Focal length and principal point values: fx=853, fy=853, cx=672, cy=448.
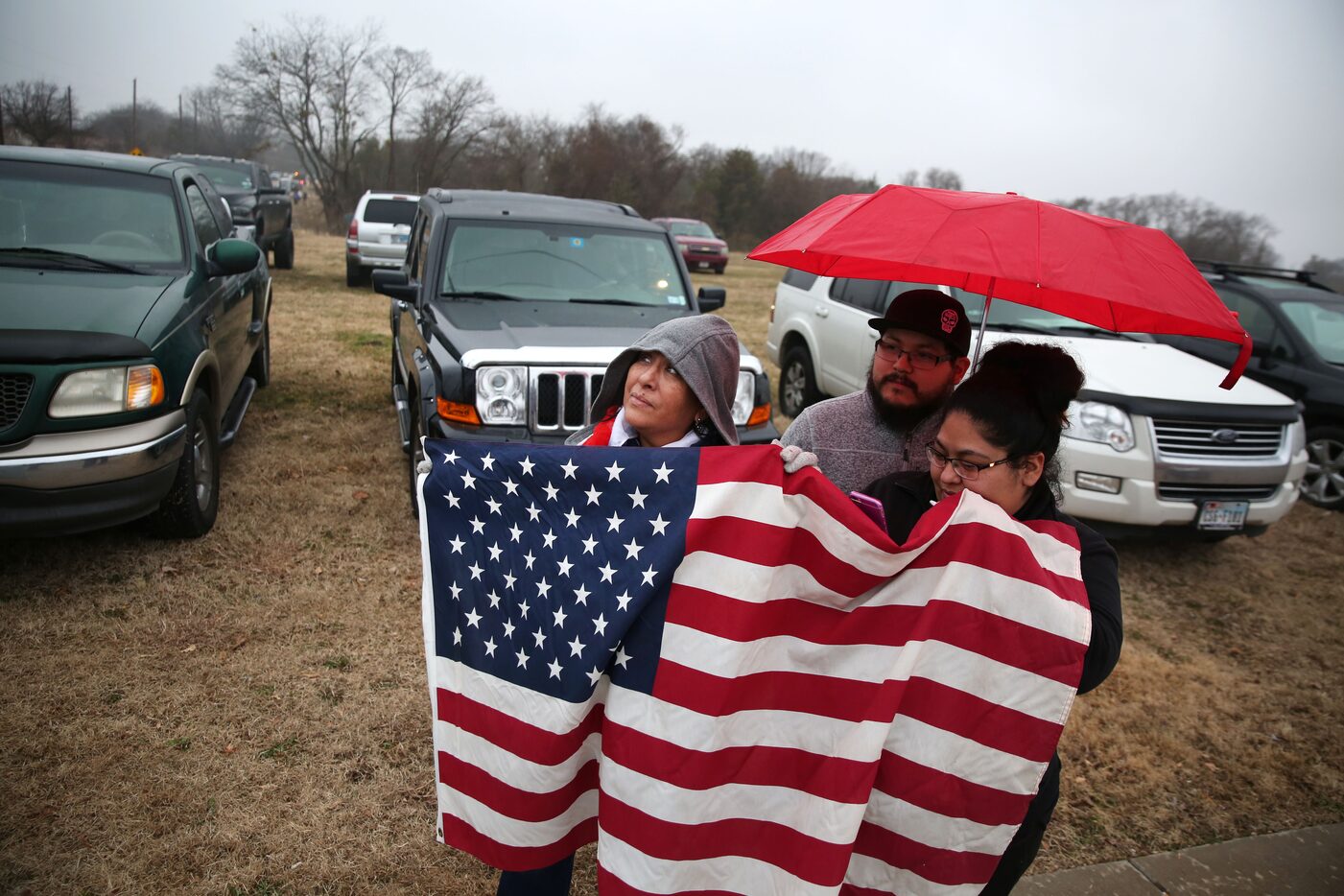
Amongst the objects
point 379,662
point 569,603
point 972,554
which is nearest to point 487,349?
point 379,662

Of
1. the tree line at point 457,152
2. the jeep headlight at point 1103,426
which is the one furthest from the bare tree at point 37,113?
the jeep headlight at point 1103,426

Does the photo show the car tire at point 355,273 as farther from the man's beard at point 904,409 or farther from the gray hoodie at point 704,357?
the man's beard at point 904,409

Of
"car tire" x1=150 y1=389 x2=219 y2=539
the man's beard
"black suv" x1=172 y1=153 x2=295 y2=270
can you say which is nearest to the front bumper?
"car tire" x1=150 y1=389 x2=219 y2=539

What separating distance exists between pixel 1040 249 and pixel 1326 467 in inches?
315

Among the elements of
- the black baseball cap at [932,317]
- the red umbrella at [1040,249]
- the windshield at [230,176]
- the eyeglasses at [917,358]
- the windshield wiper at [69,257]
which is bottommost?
the windshield wiper at [69,257]

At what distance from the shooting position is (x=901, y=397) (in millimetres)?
2721

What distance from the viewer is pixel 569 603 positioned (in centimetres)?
204

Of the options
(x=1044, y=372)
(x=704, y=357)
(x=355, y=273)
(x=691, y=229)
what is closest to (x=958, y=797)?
(x=1044, y=372)

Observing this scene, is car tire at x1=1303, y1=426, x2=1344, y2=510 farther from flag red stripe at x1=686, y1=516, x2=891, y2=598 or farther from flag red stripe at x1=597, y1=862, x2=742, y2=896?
flag red stripe at x1=597, y1=862, x2=742, y2=896

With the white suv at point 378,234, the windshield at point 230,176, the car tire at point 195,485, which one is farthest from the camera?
the windshield at point 230,176

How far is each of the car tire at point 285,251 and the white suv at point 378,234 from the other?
2.60 meters

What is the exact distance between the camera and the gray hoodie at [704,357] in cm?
238

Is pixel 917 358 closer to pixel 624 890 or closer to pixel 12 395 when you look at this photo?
pixel 624 890

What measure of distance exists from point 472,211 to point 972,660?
5.32 meters
